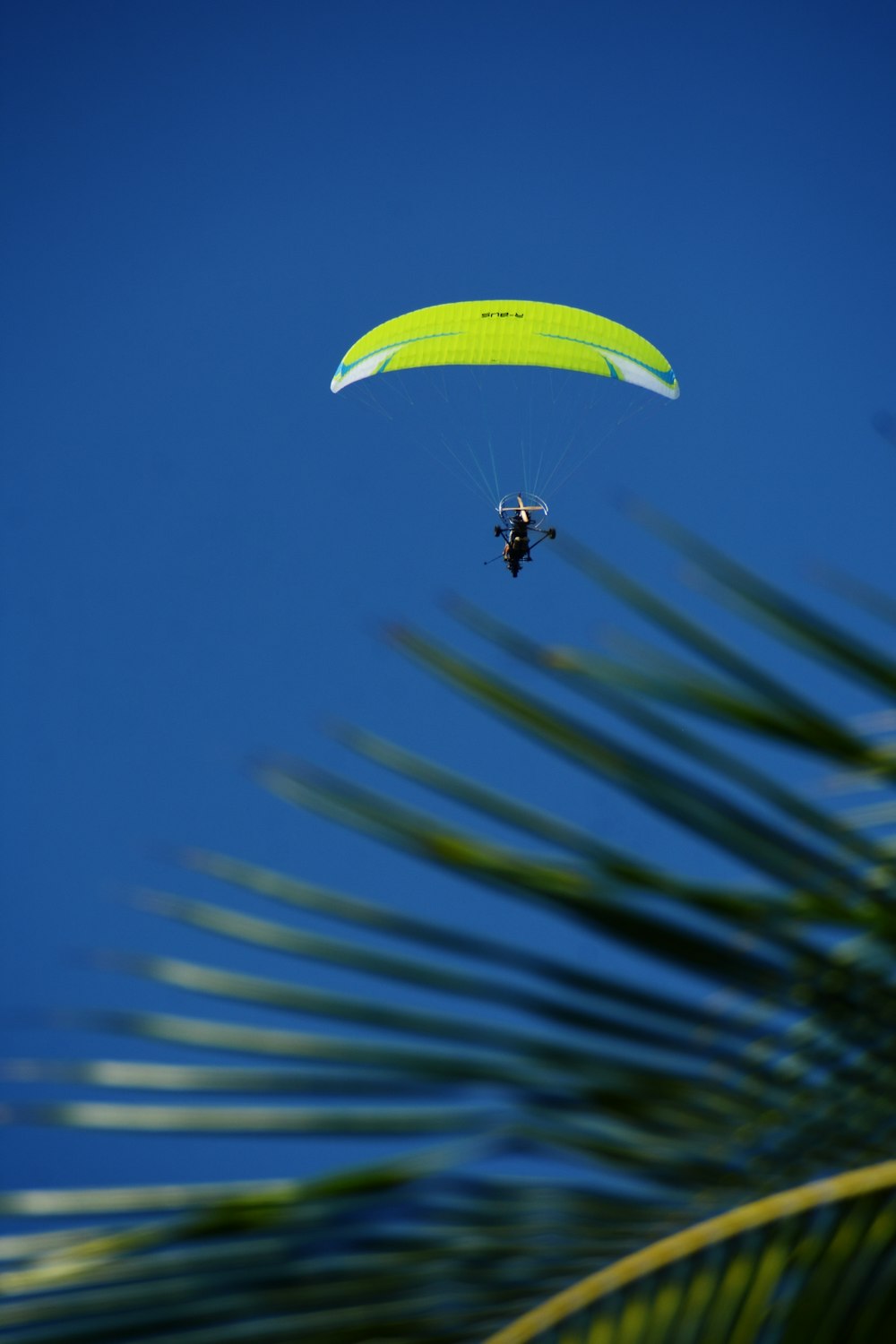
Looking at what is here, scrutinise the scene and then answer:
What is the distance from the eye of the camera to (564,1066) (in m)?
1.60

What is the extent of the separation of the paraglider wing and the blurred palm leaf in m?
31.3

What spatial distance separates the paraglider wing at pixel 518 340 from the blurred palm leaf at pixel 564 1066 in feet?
103

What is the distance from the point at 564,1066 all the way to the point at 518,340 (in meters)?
32.0

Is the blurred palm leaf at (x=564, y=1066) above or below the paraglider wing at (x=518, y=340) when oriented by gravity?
below

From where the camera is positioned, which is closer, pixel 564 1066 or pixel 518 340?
pixel 564 1066

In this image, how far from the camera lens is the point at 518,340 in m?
32.8

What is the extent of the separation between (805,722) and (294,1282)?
0.75m

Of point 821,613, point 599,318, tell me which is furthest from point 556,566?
point 821,613

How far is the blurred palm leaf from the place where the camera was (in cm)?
149

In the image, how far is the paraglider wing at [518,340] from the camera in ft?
107

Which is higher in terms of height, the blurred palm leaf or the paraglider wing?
the paraglider wing

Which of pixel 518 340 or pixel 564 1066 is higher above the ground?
pixel 518 340

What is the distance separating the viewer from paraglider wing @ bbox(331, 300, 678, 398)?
32.7m

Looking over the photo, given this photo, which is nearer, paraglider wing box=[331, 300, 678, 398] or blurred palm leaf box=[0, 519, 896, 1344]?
blurred palm leaf box=[0, 519, 896, 1344]
